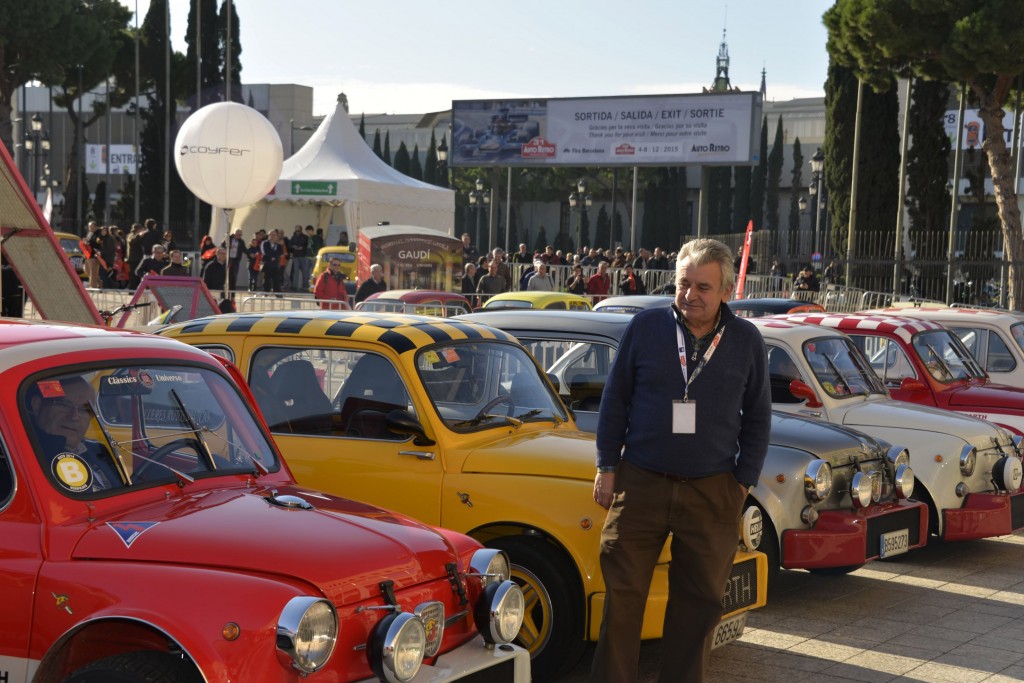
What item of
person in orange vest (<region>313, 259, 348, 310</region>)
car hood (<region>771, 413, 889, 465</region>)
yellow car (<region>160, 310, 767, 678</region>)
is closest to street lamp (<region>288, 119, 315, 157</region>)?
person in orange vest (<region>313, 259, 348, 310</region>)

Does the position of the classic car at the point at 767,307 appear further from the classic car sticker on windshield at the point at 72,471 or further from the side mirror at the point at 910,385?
the classic car sticker on windshield at the point at 72,471

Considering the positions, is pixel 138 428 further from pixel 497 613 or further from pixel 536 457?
pixel 536 457

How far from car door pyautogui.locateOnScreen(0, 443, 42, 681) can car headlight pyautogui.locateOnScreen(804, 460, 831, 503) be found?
4786 mm

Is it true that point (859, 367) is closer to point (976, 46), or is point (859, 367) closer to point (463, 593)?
Answer: point (463, 593)

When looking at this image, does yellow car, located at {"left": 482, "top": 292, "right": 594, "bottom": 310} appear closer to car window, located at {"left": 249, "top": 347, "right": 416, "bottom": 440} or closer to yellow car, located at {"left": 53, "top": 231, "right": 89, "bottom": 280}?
car window, located at {"left": 249, "top": 347, "right": 416, "bottom": 440}

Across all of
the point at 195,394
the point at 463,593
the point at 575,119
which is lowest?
the point at 463,593

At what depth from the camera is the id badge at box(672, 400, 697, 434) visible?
16.4 feet

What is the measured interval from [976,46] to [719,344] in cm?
2267

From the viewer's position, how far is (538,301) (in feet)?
60.0

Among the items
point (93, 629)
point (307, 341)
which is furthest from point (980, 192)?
point (93, 629)

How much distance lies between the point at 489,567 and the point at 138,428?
135 centimetres

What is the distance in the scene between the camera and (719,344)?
5.07 metres

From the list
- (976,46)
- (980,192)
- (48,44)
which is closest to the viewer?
(976,46)

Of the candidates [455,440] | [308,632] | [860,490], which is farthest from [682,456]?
[860,490]
